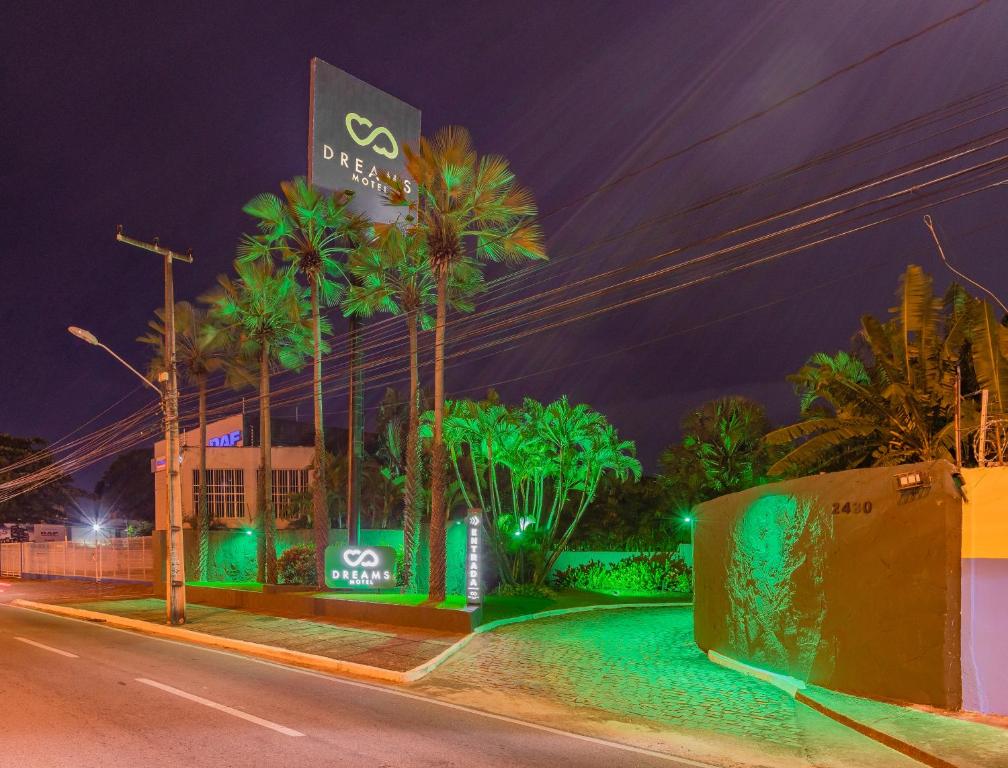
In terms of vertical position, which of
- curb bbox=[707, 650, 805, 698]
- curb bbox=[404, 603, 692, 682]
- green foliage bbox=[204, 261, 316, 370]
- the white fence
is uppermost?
green foliage bbox=[204, 261, 316, 370]

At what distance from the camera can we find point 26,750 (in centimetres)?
801

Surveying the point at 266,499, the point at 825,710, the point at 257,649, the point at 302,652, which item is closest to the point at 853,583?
the point at 825,710

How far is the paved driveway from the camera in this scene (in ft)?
27.4

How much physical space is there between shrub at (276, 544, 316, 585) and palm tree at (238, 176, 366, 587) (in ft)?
7.24

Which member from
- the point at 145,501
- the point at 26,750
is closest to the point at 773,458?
the point at 26,750

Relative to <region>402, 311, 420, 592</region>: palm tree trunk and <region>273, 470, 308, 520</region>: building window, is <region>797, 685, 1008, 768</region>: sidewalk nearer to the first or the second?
<region>402, 311, 420, 592</region>: palm tree trunk

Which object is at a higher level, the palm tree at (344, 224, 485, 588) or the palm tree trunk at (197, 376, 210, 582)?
the palm tree at (344, 224, 485, 588)

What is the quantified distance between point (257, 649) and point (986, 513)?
41.5 ft

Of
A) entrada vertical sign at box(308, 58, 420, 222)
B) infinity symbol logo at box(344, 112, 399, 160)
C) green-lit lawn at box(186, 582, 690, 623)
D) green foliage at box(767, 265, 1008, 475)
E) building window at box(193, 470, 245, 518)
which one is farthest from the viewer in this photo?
building window at box(193, 470, 245, 518)

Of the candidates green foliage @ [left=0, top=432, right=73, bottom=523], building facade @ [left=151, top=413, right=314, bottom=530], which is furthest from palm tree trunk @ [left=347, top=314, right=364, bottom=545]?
green foliage @ [left=0, top=432, right=73, bottom=523]

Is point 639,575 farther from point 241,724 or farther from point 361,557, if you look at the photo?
point 241,724

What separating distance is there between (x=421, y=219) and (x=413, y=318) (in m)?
3.42

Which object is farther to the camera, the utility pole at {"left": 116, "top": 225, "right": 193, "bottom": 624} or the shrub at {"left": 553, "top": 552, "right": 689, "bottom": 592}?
A: the shrub at {"left": 553, "top": 552, "right": 689, "bottom": 592}

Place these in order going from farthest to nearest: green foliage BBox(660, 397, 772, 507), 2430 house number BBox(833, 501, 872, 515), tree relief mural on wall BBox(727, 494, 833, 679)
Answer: green foliage BBox(660, 397, 772, 507) → tree relief mural on wall BBox(727, 494, 833, 679) → 2430 house number BBox(833, 501, 872, 515)
